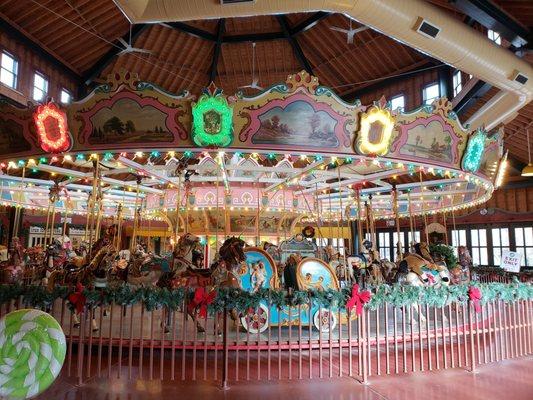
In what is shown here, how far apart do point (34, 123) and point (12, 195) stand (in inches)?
335

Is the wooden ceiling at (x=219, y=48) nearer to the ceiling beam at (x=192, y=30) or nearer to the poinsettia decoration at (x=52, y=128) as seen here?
the ceiling beam at (x=192, y=30)

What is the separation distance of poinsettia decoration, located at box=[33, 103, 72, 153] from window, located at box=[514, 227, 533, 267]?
16317 millimetres

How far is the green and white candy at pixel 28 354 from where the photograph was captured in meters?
2.63

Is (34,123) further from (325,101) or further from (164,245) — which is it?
(164,245)

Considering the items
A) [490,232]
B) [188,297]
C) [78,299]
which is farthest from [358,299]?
[490,232]

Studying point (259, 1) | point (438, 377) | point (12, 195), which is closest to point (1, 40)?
point (12, 195)

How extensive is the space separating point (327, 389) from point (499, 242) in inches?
604

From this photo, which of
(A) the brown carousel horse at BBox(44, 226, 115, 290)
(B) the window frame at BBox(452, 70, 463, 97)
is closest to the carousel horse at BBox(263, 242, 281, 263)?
(A) the brown carousel horse at BBox(44, 226, 115, 290)

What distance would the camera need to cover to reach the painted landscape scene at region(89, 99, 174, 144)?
19.4ft

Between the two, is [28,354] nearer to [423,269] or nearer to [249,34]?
[423,269]

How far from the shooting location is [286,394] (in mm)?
4277

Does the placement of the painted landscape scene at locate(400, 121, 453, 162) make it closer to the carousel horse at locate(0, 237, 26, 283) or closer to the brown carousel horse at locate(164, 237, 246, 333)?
the brown carousel horse at locate(164, 237, 246, 333)

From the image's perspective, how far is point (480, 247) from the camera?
17641 millimetres

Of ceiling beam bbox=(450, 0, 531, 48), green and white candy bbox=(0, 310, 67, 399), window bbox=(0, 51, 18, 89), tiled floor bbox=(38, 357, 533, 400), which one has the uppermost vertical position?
window bbox=(0, 51, 18, 89)
